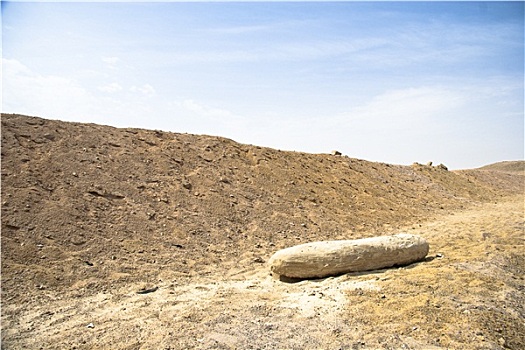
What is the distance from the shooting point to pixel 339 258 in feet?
22.5

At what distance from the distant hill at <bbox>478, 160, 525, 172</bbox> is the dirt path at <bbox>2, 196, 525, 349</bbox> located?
A: 48668mm

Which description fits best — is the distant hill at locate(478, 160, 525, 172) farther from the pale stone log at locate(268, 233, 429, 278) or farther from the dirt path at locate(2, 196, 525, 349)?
the pale stone log at locate(268, 233, 429, 278)

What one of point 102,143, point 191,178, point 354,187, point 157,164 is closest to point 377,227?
point 354,187

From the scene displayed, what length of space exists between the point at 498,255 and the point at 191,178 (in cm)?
886

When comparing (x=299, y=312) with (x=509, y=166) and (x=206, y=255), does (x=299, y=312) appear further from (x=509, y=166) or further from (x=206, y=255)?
(x=509, y=166)

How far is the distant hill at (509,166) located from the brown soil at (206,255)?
129 ft

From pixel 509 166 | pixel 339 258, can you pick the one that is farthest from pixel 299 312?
pixel 509 166

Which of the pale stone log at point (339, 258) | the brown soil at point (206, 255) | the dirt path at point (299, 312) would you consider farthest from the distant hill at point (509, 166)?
the pale stone log at point (339, 258)

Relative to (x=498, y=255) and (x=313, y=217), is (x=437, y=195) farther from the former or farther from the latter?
(x=498, y=255)

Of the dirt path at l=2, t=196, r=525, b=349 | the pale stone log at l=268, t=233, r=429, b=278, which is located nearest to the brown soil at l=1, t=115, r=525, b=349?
the dirt path at l=2, t=196, r=525, b=349

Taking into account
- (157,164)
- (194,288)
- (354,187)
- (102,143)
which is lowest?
(194,288)

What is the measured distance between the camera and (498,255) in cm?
728

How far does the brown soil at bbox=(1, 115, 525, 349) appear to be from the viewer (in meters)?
4.62

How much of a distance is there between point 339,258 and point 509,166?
52577mm
